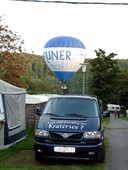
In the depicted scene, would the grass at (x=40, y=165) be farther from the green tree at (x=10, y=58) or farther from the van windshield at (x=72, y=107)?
the green tree at (x=10, y=58)

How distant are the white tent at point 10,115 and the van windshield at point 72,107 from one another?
1.73m

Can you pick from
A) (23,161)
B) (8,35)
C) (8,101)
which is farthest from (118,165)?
(8,35)

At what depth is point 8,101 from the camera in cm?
1377

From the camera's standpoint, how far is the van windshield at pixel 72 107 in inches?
460

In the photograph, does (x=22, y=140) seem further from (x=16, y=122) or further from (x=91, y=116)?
(x=91, y=116)

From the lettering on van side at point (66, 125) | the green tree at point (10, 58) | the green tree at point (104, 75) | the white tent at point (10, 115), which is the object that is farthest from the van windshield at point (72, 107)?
the green tree at point (104, 75)

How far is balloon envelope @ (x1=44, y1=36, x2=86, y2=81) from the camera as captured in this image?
41191 mm

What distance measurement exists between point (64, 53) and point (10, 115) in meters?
28.0

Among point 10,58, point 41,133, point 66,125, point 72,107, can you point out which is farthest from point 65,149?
point 10,58

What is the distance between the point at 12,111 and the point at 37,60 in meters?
97.3

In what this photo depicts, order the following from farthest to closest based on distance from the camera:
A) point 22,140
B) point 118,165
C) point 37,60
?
point 37,60 < point 22,140 < point 118,165

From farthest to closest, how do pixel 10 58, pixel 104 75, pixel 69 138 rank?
pixel 104 75 → pixel 10 58 → pixel 69 138

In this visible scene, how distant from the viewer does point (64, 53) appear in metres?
41.4

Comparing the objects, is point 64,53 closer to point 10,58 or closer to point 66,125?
point 10,58
